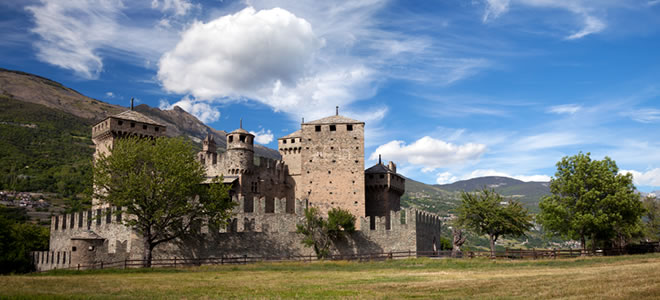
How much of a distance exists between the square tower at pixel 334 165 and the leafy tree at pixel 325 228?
536 centimetres

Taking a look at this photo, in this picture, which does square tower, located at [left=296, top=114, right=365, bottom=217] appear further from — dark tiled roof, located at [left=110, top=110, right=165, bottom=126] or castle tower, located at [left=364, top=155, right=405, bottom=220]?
dark tiled roof, located at [left=110, top=110, right=165, bottom=126]

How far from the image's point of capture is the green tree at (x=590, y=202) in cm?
4062

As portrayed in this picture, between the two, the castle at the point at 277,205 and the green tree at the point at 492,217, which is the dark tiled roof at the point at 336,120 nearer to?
the castle at the point at 277,205

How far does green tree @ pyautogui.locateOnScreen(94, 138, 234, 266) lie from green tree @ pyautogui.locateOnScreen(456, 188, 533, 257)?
20193mm

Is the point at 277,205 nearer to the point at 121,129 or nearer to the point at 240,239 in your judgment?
the point at 240,239

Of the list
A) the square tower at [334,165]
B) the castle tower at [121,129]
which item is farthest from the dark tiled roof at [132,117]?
the square tower at [334,165]

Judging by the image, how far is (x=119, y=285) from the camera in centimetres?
2269

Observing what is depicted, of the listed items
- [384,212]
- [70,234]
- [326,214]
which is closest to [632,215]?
[384,212]

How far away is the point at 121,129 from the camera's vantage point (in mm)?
50781

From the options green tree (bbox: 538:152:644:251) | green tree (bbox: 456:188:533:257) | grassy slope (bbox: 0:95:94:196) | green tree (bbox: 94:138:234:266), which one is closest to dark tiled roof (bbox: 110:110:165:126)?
green tree (bbox: 94:138:234:266)

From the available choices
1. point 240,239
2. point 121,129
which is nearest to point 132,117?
point 121,129

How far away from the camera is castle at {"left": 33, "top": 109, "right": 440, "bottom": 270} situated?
132 ft

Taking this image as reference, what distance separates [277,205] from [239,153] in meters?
10.2

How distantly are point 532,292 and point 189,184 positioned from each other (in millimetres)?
27359
